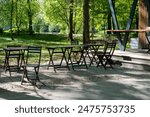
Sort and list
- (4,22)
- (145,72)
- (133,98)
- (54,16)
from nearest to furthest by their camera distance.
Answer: (133,98)
(145,72)
(54,16)
(4,22)

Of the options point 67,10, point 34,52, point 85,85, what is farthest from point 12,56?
point 67,10

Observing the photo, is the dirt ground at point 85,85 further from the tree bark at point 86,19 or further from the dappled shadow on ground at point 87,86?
the tree bark at point 86,19

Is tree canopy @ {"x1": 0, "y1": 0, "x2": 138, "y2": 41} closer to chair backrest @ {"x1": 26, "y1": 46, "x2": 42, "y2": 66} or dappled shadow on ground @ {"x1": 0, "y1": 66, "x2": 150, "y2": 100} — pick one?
chair backrest @ {"x1": 26, "y1": 46, "x2": 42, "y2": 66}

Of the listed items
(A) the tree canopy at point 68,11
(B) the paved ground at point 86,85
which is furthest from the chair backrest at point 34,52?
(A) the tree canopy at point 68,11

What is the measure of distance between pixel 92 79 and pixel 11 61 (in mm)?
5794

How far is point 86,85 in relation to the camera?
9750 mm

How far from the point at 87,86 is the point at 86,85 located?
0.52ft

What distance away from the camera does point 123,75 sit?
11.3m

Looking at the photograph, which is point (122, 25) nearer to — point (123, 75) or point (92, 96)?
point (123, 75)

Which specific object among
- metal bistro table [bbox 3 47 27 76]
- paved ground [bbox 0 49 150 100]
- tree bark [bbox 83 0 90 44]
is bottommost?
paved ground [bbox 0 49 150 100]

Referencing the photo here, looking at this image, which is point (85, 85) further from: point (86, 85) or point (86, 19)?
point (86, 19)

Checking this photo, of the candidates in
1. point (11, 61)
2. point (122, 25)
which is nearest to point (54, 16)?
point (122, 25)

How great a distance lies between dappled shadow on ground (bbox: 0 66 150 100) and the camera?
8398 mm

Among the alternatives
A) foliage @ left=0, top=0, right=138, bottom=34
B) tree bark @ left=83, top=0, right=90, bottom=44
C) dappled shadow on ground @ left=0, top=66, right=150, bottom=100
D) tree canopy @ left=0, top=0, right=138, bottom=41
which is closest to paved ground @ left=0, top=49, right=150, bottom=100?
dappled shadow on ground @ left=0, top=66, right=150, bottom=100
